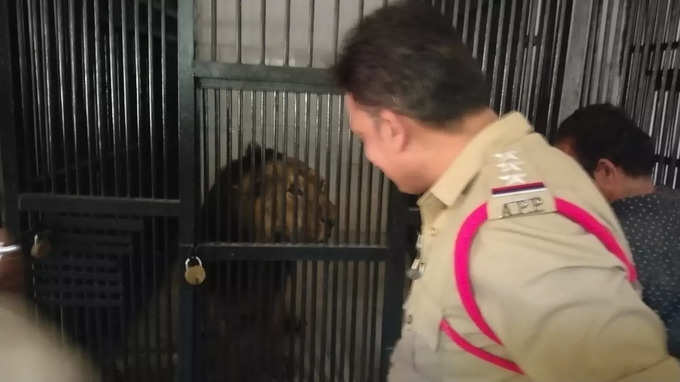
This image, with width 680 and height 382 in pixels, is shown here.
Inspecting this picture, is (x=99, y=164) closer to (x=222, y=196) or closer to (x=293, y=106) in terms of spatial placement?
(x=222, y=196)

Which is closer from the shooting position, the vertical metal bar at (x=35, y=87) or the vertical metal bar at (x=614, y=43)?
the vertical metal bar at (x=35, y=87)

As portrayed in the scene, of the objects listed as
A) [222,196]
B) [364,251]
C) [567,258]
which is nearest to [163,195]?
[222,196]

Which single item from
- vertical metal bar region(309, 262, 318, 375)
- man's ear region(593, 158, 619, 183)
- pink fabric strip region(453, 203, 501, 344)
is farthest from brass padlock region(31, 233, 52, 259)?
man's ear region(593, 158, 619, 183)

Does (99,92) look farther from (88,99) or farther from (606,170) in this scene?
(606,170)

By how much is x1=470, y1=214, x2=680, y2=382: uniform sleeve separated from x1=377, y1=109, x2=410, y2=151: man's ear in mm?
163

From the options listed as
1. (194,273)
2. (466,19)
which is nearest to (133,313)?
(194,273)

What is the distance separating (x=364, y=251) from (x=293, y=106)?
355 millimetres

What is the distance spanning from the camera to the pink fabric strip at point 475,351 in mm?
537

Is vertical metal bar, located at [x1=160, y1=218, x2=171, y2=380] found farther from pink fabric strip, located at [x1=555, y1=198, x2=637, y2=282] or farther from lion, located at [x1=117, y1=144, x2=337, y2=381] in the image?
pink fabric strip, located at [x1=555, y1=198, x2=637, y2=282]

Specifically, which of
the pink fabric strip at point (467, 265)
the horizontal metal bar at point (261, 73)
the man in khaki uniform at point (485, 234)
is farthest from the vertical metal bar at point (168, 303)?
the pink fabric strip at point (467, 265)

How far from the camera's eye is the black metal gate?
1.07 metres

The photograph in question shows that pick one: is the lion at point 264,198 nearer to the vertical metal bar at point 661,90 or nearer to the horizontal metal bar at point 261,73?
the horizontal metal bar at point 261,73

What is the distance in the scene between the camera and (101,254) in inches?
45.0

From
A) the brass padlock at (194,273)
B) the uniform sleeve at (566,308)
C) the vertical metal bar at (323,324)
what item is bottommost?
the vertical metal bar at (323,324)
